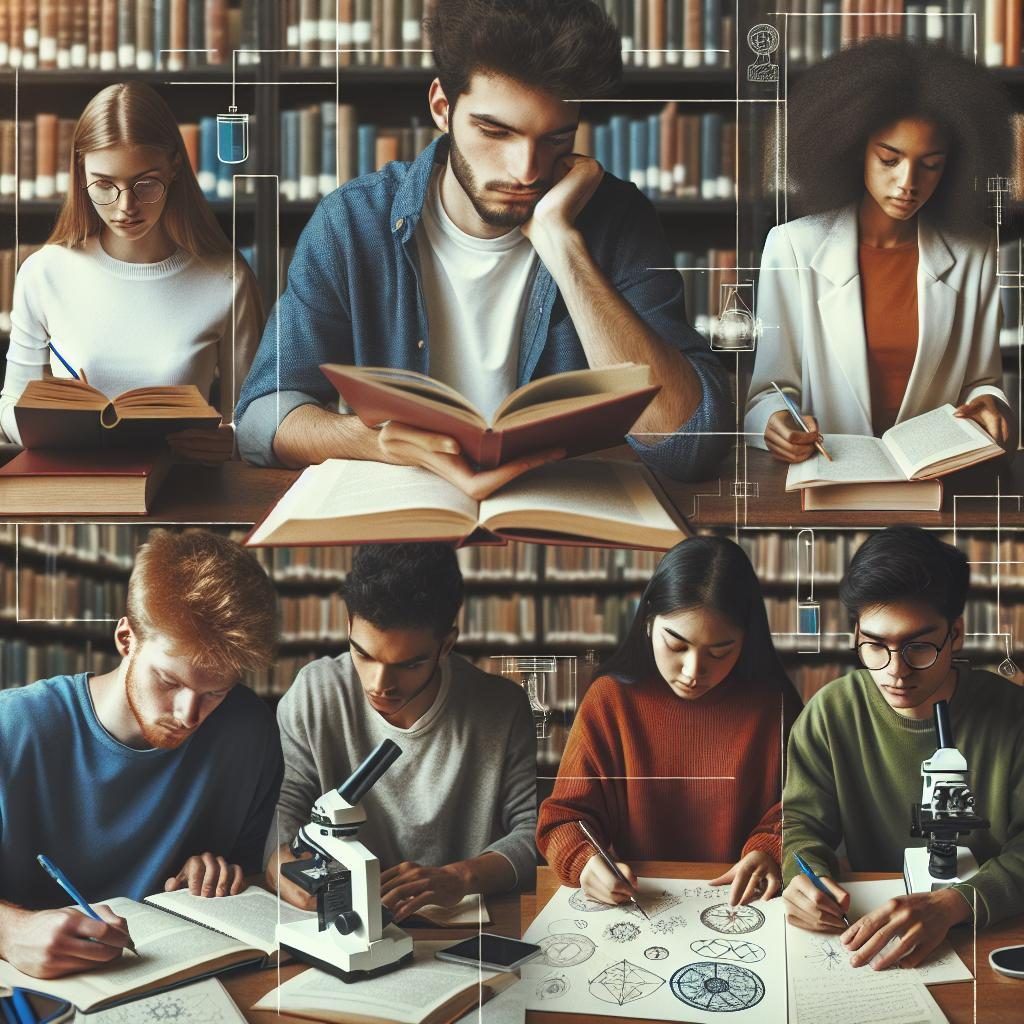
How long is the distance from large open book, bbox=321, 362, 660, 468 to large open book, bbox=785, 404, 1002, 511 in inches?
12.3

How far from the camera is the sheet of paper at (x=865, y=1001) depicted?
76.2 inches

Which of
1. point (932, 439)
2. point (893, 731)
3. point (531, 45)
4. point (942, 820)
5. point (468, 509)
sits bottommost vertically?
point (942, 820)

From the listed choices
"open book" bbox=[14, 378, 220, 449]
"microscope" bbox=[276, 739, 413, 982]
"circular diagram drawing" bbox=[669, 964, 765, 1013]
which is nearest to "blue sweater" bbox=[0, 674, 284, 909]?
"microscope" bbox=[276, 739, 413, 982]

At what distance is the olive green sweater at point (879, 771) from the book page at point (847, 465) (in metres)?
0.33

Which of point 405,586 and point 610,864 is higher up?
point 405,586

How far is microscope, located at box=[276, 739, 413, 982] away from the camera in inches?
77.0

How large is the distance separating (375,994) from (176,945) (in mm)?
327

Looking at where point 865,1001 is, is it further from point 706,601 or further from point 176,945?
point 176,945

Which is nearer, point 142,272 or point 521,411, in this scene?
point 521,411

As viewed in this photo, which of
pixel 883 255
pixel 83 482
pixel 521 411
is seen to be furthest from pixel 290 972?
pixel 883 255

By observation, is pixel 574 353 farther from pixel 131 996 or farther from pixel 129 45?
pixel 131 996

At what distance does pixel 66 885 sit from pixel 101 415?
2.49 feet

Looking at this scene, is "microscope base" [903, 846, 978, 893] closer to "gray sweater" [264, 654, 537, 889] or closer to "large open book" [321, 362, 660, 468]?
"gray sweater" [264, 654, 537, 889]

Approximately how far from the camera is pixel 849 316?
206 cm
